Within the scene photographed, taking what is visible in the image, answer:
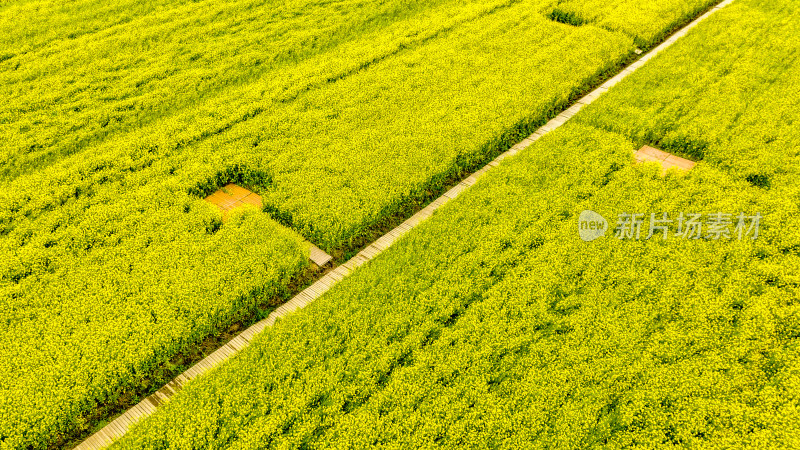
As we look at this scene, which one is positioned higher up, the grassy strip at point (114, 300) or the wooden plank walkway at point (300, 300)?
the grassy strip at point (114, 300)

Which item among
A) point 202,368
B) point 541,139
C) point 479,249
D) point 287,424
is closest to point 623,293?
point 479,249

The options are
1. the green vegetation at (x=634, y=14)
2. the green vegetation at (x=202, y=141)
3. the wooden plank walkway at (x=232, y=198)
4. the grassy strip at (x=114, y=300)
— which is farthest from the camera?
the green vegetation at (x=634, y=14)

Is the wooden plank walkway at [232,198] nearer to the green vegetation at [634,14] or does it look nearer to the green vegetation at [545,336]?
the green vegetation at [545,336]

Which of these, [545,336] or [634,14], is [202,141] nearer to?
[545,336]

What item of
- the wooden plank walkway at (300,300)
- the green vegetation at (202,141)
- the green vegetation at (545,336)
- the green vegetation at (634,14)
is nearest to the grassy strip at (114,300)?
the green vegetation at (202,141)

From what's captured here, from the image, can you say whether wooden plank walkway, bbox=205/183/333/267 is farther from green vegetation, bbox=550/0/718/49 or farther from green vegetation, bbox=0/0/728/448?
green vegetation, bbox=550/0/718/49
